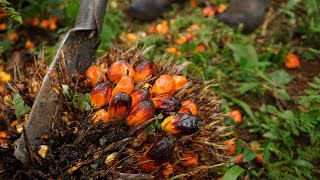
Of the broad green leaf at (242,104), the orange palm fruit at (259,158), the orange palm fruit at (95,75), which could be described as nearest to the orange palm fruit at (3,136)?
the orange palm fruit at (95,75)

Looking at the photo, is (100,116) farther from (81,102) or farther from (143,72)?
(143,72)

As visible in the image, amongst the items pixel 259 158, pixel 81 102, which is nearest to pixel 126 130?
pixel 81 102

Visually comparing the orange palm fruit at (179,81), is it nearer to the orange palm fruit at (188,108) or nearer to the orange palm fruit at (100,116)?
the orange palm fruit at (188,108)

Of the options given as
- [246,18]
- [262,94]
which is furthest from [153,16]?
[262,94]

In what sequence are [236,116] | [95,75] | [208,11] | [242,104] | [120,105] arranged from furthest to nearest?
[208,11] < [242,104] < [236,116] < [95,75] < [120,105]

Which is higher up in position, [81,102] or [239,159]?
[81,102]

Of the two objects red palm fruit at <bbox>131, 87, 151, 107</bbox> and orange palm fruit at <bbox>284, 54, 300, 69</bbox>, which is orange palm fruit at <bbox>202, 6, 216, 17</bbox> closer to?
orange palm fruit at <bbox>284, 54, 300, 69</bbox>
